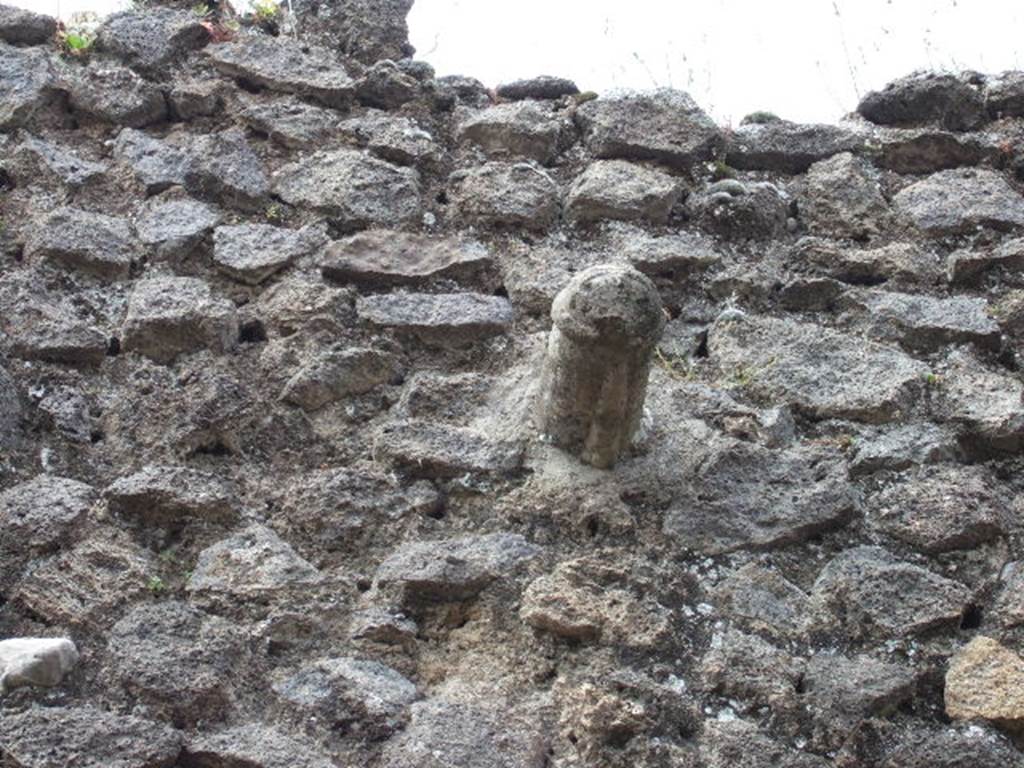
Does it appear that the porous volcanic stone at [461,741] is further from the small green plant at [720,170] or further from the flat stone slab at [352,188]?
the small green plant at [720,170]

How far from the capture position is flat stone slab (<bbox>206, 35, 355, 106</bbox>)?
5156 mm

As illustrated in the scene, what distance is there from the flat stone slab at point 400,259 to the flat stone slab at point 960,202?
1.23m

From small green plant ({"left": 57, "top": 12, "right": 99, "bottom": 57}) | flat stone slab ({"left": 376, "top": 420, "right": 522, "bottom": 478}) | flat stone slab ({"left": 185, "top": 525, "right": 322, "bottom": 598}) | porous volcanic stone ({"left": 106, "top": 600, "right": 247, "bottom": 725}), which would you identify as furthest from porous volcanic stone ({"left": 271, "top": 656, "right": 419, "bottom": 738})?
small green plant ({"left": 57, "top": 12, "right": 99, "bottom": 57})

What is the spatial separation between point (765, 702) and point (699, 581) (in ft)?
1.23

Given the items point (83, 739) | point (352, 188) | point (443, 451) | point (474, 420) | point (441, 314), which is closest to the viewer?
point (83, 739)

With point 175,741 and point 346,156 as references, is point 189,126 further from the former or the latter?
point 175,741

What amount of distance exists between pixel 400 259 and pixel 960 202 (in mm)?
1591

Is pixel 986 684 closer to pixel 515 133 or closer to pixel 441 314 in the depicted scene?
pixel 441 314

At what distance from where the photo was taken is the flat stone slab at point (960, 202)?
471 centimetres

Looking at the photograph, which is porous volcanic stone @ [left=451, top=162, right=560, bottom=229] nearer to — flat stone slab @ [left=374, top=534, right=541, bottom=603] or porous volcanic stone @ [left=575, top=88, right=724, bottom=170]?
porous volcanic stone @ [left=575, top=88, right=724, bottom=170]

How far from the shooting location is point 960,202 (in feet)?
15.7

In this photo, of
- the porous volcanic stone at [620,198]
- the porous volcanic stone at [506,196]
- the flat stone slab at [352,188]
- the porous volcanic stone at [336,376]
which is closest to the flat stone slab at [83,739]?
the porous volcanic stone at [336,376]

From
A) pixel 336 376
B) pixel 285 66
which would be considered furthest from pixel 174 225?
pixel 285 66

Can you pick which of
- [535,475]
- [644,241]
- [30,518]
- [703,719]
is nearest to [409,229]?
[644,241]
